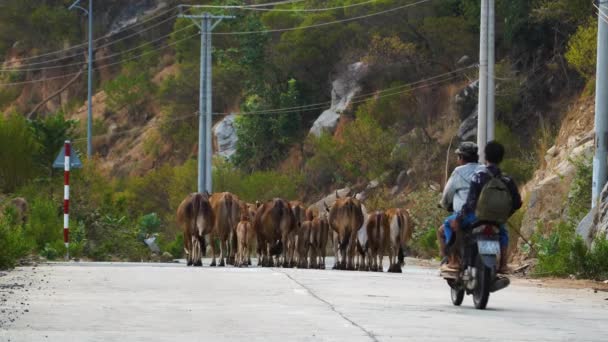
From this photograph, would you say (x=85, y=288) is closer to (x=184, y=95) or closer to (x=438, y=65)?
(x=438, y=65)

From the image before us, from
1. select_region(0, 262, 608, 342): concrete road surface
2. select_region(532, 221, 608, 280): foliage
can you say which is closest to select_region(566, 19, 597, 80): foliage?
select_region(532, 221, 608, 280): foliage

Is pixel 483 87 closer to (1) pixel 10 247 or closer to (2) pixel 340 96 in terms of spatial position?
(1) pixel 10 247

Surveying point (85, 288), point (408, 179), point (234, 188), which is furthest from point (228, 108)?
point (85, 288)

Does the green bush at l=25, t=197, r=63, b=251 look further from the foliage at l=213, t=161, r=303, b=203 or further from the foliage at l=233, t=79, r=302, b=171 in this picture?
the foliage at l=233, t=79, r=302, b=171

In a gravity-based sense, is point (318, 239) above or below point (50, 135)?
below

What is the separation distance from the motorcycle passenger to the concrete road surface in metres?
0.86

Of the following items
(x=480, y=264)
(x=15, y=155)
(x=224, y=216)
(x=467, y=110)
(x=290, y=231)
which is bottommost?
(x=480, y=264)

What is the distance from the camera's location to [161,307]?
47.9ft

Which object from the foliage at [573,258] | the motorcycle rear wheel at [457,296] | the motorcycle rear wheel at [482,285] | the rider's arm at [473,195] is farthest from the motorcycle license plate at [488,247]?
the foliage at [573,258]

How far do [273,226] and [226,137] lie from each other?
49.9 metres

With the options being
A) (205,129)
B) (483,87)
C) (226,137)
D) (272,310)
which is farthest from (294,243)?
(226,137)

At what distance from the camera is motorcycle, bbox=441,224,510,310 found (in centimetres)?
1517

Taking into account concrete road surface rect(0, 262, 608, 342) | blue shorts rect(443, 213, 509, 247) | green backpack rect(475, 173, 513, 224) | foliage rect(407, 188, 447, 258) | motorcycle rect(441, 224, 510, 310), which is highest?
foliage rect(407, 188, 447, 258)

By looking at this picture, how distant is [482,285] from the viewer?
15.2 meters
